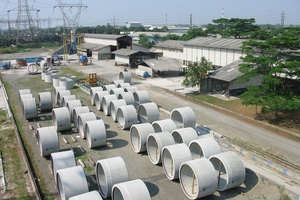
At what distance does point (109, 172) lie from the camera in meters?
11.7

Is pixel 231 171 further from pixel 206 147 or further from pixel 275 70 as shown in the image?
pixel 275 70

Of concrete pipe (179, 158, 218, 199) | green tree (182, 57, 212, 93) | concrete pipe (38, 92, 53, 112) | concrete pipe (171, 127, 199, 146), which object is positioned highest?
green tree (182, 57, 212, 93)

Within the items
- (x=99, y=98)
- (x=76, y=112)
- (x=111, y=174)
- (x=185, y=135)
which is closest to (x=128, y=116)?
(x=76, y=112)

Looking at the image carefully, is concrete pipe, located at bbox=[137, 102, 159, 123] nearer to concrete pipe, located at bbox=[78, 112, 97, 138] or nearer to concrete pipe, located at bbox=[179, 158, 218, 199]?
concrete pipe, located at bbox=[78, 112, 97, 138]

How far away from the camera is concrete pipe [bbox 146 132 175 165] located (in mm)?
14430

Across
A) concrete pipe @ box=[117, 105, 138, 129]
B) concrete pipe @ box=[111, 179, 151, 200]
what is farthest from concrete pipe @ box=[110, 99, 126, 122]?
concrete pipe @ box=[111, 179, 151, 200]

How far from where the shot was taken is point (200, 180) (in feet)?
37.0

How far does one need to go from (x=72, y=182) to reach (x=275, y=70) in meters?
15.3

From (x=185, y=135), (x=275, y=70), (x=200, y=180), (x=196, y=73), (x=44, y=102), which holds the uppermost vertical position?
(x=275, y=70)

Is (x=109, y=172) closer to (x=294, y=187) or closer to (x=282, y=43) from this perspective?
(x=294, y=187)

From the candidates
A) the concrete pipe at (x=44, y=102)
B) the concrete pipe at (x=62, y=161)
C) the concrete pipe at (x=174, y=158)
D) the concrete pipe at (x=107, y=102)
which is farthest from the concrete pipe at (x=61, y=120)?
the concrete pipe at (x=174, y=158)

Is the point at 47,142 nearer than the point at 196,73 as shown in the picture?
Yes

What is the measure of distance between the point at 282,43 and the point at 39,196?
17879mm

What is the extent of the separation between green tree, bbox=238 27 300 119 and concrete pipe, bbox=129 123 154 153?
8221 mm
